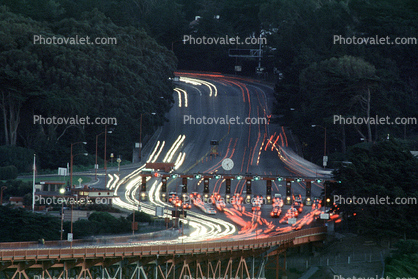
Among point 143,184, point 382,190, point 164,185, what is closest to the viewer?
point 382,190

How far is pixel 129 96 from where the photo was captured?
169 m

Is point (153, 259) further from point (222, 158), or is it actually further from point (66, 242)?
point (222, 158)

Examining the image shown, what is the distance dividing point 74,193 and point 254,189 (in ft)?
105

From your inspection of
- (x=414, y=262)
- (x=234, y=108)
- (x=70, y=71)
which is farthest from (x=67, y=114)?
(x=414, y=262)

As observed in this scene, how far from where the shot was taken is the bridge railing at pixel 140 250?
76375 millimetres

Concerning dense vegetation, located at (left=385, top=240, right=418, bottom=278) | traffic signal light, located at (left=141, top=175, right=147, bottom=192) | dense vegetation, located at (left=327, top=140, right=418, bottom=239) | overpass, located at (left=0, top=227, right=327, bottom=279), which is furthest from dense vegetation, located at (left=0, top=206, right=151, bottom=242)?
dense vegetation, located at (left=385, top=240, right=418, bottom=278)

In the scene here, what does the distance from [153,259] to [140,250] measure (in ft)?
9.51

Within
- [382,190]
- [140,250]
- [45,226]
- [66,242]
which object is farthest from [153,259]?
[382,190]

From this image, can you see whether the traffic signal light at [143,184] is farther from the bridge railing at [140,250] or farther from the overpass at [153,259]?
the bridge railing at [140,250]

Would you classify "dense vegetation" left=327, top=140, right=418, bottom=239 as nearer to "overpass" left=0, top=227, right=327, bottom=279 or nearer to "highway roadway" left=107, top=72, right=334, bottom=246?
"overpass" left=0, top=227, right=327, bottom=279

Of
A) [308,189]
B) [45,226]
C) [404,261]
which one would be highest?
[308,189]

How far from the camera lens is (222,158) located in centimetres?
16062

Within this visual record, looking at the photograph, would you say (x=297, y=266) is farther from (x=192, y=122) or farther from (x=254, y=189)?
(x=192, y=122)

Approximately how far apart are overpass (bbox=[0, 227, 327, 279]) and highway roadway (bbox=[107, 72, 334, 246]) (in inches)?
145
